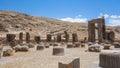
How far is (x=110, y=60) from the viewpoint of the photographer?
10.0m

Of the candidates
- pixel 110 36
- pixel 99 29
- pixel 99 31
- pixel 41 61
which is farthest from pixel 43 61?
pixel 110 36

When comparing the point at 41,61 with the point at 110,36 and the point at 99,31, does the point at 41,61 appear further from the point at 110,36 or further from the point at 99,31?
the point at 110,36

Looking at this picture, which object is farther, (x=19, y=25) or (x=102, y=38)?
(x=19, y=25)

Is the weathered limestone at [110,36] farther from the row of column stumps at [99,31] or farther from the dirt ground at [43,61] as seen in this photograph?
the dirt ground at [43,61]

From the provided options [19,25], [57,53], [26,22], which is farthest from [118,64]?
[26,22]

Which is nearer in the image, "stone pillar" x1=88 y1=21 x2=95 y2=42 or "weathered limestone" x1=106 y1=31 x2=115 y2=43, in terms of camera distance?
"stone pillar" x1=88 y1=21 x2=95 y2=42

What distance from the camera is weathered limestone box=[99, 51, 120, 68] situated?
966cm

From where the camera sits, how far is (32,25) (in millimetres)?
92438

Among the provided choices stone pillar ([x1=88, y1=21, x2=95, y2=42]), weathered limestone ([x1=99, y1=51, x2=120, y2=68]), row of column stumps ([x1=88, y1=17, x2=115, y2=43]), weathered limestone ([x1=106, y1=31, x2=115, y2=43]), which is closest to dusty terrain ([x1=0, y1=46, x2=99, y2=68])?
weathered limestone ([x1=99, y1=51, x2=120, y2=68])

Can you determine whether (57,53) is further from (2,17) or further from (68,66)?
(2,17)

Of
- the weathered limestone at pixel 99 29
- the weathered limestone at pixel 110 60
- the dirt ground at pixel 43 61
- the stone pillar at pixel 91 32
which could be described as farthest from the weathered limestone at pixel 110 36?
the weathered limestone at pixel 110 60

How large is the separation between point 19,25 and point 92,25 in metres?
51.0

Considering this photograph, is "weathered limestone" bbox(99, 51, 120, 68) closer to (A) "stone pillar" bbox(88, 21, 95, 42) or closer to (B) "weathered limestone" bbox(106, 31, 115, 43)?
(A) "stone pillar" bbox(88, 21, 95, 42)

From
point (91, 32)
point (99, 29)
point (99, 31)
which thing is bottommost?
point (91, 32)
